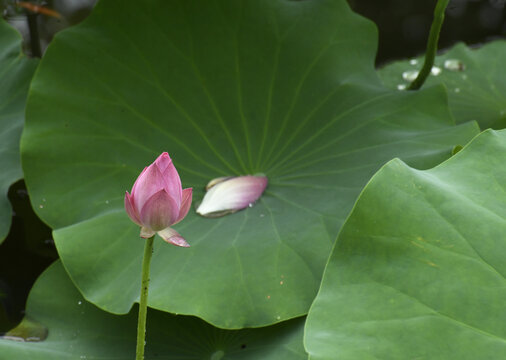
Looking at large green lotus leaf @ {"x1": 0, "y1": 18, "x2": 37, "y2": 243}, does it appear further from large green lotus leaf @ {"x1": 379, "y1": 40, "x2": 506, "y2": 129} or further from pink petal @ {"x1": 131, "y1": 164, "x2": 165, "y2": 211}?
large green lotus leaf @ {"x1": 379, "y1": 40, "x2": 506, "y2": 129}

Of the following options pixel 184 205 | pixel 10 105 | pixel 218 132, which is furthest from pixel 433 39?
pixel 10 105

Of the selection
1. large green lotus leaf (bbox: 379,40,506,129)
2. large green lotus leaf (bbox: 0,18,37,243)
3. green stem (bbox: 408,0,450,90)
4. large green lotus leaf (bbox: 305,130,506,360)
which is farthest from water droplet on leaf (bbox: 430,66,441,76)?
large green lotus leaf (bbox: 0,18,37,243)

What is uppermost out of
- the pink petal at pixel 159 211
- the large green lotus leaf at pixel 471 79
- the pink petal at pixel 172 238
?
the pink petal at pixel 159 211

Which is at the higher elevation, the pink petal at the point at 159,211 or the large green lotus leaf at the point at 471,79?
the pink petal at the point at 159,211

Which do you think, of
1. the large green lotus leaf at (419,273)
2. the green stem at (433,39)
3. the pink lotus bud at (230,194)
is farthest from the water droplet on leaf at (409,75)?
the large green lotus leaf at (419,273)

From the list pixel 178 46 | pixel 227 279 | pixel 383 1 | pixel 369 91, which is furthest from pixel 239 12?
pixel 383 1

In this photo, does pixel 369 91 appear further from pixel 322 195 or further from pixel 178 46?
pixel 178 46

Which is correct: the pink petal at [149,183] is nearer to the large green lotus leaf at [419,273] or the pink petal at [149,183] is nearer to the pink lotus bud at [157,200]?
the pink lotus bud at [157,200]

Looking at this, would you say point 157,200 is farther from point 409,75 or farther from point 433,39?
point 409,75
